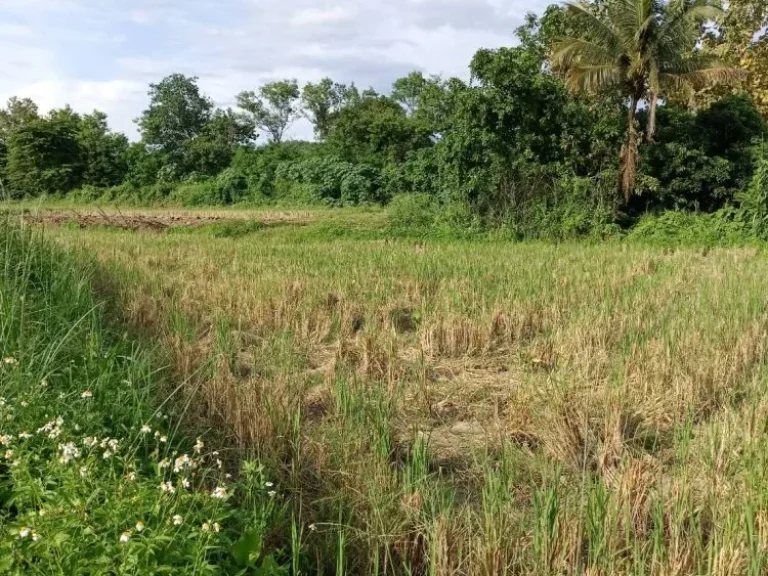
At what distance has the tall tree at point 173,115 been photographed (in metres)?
39.9

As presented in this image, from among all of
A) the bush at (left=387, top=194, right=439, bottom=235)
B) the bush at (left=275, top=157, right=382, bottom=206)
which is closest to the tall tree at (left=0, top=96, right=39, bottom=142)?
the bush at (left=275, top=157, right=382, bottom=206)

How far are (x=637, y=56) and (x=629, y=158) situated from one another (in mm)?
2137

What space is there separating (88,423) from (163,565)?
112cm

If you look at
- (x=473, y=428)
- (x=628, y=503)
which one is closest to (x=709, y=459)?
(x=628, y=503)

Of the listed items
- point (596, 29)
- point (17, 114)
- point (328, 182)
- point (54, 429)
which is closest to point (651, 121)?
point (596, 29)

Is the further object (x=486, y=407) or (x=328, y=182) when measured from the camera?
(x=328, y=182)

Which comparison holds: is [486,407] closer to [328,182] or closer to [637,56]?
[637,56]

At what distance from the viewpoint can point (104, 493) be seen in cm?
230

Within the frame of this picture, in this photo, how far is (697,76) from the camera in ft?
48.8

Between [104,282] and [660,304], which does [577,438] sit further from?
[104,282]

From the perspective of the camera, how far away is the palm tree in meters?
14.5

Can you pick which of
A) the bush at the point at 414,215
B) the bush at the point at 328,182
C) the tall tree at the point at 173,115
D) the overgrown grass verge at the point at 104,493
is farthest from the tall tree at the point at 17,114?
the overgrown grass verge at the point at 104,493

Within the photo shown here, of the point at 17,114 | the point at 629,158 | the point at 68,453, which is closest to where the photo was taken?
the point at 68,453

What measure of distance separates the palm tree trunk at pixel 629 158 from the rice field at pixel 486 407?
23.2 feet
